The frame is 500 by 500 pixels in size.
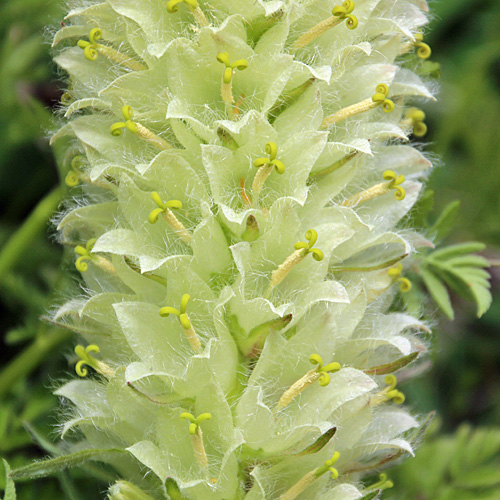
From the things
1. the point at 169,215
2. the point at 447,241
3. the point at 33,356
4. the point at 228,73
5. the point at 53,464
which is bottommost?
the point at 447,241

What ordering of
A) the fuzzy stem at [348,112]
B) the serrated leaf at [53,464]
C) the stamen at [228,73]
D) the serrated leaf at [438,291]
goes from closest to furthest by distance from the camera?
1. the serrated leaf at [53,464]
2. the stamen at [228,73]
3. the fuzzy stem at [348,112]
4. the serrated leaf at [438,291]

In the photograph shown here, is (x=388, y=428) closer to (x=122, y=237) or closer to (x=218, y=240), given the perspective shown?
(x=218, y=240)

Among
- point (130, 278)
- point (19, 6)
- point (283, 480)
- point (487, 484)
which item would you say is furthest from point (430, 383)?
point (19, 6)

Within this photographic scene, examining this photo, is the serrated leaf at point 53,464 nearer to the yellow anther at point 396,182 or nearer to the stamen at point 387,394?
the stamen at point 387,394

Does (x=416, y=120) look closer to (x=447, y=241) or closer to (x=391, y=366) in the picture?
(x=391, y=366)

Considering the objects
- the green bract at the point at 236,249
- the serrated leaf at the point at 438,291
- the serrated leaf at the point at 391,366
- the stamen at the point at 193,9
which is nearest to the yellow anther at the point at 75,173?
the green bract at the point at 236,249

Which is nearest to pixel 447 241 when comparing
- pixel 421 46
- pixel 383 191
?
pixel 421 46
